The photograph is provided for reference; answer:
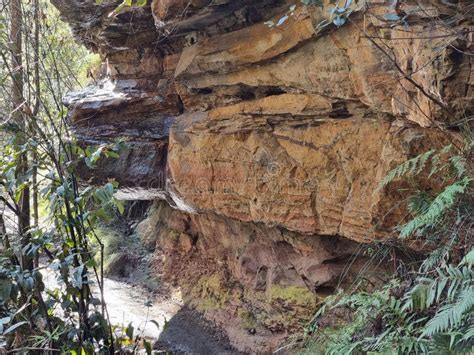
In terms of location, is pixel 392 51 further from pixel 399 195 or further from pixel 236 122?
pixel 236 122

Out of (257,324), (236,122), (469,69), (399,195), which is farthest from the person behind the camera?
(257,324)

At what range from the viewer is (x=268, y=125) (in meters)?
5.09

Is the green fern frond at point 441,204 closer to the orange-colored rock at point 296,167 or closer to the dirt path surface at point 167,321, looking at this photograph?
the orange-colored rock at point 296,167

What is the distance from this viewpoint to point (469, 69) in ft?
9.05

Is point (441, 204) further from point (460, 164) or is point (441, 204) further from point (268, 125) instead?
point (268, 125)

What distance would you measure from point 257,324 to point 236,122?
279 centimetres

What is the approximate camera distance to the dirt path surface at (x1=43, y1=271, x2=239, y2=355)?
5918 mm

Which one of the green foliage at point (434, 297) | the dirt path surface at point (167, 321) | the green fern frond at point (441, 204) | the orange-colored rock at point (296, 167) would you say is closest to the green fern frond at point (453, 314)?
the green foliage at point (434, 297)

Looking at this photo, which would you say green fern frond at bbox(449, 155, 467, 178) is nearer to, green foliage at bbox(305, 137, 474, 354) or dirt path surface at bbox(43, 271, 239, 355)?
green foliage at bbox(305, 137, 474, 354)

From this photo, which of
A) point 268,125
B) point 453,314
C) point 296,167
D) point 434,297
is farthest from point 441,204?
point 268,125

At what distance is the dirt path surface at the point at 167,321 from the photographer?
5.92 metres

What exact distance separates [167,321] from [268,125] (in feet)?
9.90

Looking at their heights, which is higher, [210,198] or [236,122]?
[236,122]

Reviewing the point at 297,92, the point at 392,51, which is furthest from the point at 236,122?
the point at 392,51
